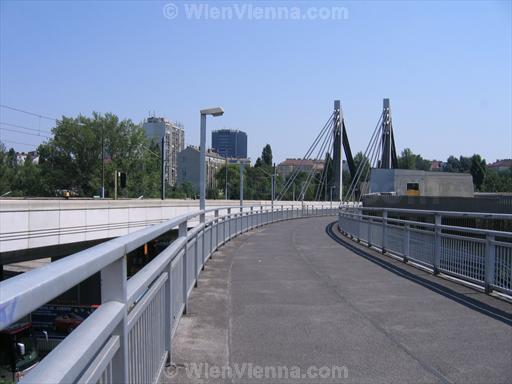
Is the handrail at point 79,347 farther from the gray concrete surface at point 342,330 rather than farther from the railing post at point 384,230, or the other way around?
the railing post at point 384,230

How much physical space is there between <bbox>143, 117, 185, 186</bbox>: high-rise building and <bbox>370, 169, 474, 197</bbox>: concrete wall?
77897 mm

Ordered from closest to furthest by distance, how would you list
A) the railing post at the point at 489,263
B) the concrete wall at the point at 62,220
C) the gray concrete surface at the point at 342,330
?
1. the gray concrete surface at the point at 342,330
2. the railing post at the point at 489,263
3. the concrete wall at the point at 62,220

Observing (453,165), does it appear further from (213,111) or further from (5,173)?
(213,111)

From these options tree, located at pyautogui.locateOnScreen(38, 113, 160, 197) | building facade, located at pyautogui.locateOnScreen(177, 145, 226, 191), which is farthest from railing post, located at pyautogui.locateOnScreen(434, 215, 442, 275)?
building facade, located at pyautogui.locateOnScreen(177, 145, 226, 191)

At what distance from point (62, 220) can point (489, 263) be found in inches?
754

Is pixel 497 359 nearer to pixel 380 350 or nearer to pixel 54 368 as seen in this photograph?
pixel 380 350

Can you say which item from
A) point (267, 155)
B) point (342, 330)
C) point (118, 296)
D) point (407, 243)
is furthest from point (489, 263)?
point (267, 155)

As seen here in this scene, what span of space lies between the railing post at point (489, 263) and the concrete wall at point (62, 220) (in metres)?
15.9

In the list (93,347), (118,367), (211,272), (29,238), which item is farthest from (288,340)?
(29,238)

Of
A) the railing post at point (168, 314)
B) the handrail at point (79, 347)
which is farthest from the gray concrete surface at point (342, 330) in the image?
the handrail at point (79, 347)

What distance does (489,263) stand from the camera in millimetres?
7801

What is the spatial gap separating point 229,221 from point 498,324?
10831 mm

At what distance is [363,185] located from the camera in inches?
3280

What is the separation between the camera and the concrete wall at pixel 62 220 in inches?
774
